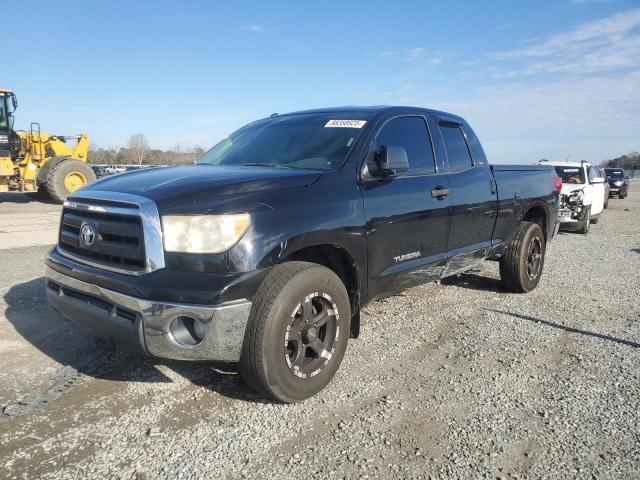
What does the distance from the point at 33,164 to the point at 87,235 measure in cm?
1543

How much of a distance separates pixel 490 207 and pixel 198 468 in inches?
150

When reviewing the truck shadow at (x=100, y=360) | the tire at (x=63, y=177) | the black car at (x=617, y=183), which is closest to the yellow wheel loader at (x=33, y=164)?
the tire at (x=63, y=177)

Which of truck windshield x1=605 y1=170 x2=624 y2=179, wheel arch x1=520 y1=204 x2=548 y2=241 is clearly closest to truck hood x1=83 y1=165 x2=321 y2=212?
wheel arch x1=520 y1=204 x2=548 y2=241

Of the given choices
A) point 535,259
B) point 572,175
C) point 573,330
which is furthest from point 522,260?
point 572,175

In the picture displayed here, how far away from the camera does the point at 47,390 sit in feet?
10.6

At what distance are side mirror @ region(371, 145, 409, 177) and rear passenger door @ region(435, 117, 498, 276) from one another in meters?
0.99

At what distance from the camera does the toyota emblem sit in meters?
3.01

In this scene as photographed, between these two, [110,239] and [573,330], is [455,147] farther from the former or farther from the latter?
[110,239]

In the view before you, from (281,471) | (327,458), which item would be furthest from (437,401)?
(281,471)

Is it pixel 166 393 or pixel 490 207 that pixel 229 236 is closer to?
pixel 166 393

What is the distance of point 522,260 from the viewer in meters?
5.66

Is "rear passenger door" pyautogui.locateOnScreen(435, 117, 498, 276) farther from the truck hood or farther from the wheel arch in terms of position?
the truck hood

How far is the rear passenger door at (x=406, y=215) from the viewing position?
359cm

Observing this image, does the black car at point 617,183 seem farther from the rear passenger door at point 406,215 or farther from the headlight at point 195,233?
the headlight at point 195,233
